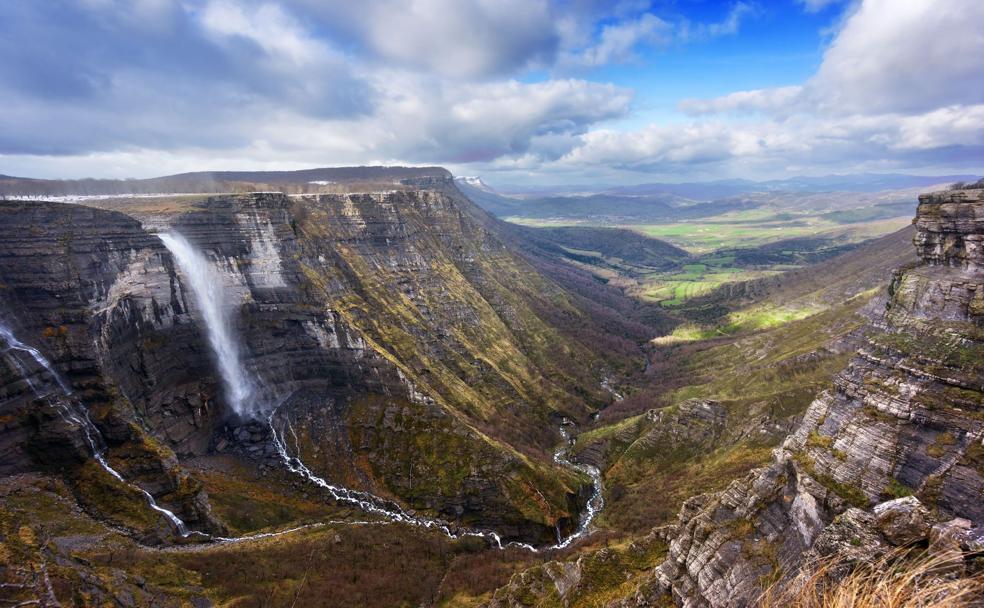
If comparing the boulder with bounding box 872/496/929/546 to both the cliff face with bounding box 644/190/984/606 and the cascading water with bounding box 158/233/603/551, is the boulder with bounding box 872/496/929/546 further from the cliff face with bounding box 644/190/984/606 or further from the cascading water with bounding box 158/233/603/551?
the cascading water with bounding box 158/233/603/551

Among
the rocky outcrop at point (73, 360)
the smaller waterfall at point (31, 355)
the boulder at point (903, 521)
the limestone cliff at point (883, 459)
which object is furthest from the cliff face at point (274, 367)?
the boulder at point (903, 521)

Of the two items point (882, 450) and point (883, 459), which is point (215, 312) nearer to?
point (882, 450)

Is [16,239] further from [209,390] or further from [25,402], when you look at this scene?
[209,390]

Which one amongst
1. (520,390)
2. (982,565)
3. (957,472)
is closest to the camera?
(982,565)

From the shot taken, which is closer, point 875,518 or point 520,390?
point 875,518

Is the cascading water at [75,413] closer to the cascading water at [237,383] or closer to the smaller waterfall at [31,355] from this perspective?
the smaller waterfall at [31,355]

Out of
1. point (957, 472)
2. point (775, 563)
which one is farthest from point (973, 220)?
point (775, 563)
